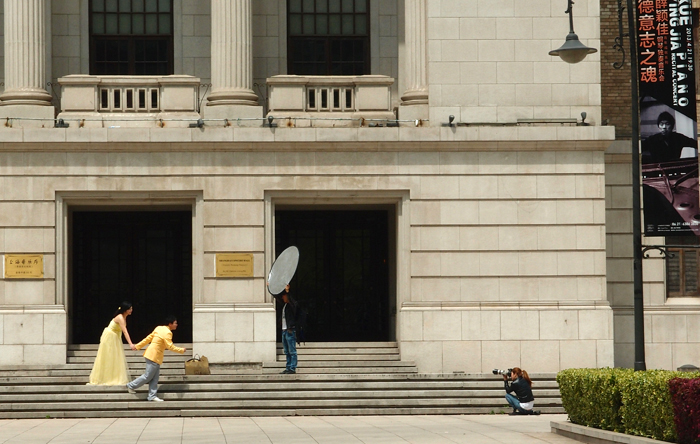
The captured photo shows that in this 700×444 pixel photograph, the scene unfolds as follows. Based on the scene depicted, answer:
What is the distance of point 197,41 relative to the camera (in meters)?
28.3

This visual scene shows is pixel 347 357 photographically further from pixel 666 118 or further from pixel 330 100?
pixel 666 118

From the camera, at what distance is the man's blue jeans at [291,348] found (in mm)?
25109

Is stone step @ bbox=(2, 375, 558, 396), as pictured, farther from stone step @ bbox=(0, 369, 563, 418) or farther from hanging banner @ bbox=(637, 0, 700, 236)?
hanging banner @ bbox=(637, 0, 700, 236)

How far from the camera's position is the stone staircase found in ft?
74.9

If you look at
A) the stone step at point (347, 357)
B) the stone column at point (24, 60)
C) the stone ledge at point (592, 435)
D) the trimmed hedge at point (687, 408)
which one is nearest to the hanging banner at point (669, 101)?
the stone step at point (347, 357)

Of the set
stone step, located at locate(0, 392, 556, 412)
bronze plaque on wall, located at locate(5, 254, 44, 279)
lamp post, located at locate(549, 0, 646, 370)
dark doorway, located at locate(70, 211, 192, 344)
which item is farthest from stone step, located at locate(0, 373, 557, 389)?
dark doorway, located at locate(70, 211, 192, 344)

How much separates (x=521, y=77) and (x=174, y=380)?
10616 mm

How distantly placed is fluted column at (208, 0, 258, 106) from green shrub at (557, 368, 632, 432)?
11582 millimetres

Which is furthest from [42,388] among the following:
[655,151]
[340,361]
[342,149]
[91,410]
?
[655,151]

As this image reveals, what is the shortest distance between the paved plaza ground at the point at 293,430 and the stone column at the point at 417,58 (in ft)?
25.7

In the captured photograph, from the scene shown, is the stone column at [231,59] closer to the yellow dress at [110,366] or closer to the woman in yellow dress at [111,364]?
the woman in yellow dress at [111,364]

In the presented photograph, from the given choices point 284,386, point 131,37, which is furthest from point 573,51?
point 131,37

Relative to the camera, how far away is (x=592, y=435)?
16.9m

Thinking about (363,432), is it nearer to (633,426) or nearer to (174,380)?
(633,426)
